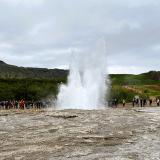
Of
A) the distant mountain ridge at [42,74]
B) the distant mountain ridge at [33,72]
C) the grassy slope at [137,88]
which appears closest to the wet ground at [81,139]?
the grassy slope at [137,88]

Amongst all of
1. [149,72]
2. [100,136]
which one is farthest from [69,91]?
[149,72]

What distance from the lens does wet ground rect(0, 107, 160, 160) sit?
18.4 meters

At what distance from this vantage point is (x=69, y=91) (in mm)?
56375

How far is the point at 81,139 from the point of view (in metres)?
22.1

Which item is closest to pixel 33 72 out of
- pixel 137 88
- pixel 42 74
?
pixel 42 74

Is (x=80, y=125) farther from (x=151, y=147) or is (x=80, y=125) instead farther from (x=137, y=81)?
(x=137, y=81)

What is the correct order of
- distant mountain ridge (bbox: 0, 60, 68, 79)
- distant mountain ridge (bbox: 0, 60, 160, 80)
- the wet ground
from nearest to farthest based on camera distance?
the wet ground, distant mountain ridge (bbox: 0, 60, 160, 80), distant mountain ridge (bbox: 0, 60, 68, 79)

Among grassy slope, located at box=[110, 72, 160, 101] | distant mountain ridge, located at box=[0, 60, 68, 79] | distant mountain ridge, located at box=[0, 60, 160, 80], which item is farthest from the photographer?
distant mountain ridge, located at box=[0, 60, 68, 79]

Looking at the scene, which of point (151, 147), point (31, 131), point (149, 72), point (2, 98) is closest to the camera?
point (151, 147)

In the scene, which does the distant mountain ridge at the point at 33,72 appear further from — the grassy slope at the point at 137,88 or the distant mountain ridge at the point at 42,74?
the grassy slope at the point at 137,88

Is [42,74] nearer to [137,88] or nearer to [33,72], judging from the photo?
[33,72]

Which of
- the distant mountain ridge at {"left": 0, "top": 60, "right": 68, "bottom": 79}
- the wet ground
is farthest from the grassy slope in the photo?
the wet ground

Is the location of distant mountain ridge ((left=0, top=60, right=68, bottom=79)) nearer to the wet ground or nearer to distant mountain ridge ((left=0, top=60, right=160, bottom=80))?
distant mountain ridge ((left=0, top=60, right=160, bottom=80))

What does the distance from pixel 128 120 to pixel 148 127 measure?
3.99 meters
